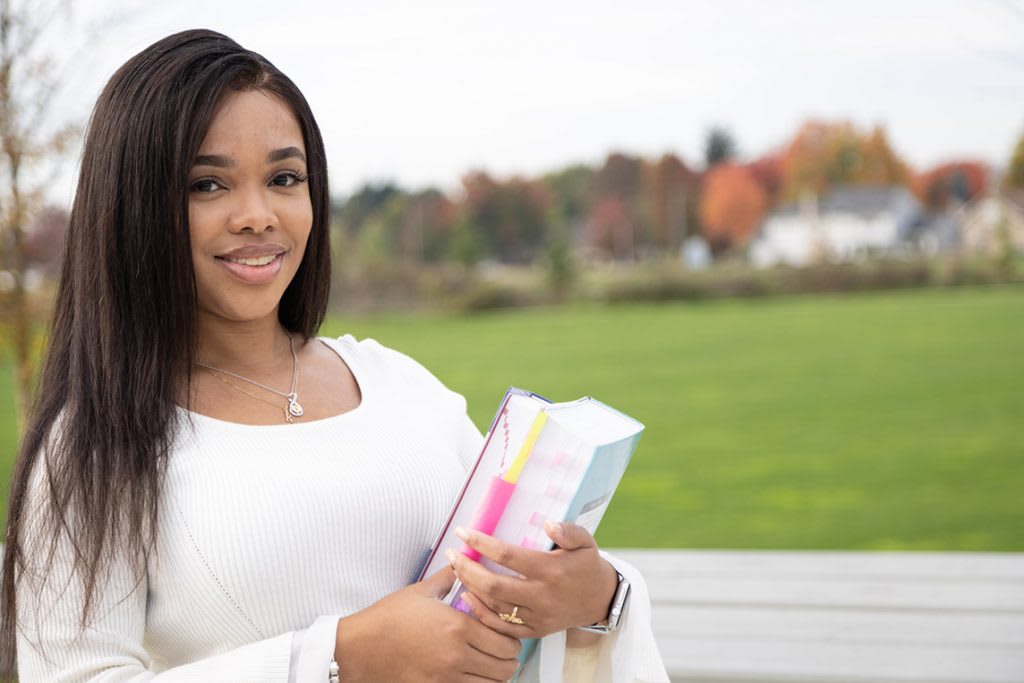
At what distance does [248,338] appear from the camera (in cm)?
145

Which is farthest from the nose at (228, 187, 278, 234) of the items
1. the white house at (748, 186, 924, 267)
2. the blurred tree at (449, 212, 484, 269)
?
the white house at (748, 186, 924, 267)

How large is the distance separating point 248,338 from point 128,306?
20 cm

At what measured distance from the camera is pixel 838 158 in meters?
56.7

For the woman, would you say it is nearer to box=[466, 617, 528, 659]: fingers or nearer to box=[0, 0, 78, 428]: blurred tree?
box=[466, 617, 528, 659]: fingers

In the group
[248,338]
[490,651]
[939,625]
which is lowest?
[939,625]

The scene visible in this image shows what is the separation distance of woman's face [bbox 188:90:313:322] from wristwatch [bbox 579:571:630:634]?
0.53m

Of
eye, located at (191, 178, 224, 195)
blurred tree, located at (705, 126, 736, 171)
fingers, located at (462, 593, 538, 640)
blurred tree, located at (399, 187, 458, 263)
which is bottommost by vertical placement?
blurred tree, located at (399, 187, 458, 263)

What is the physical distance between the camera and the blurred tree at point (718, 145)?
238 ft

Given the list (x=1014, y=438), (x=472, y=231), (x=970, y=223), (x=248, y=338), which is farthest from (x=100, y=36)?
(x=970, y=223)

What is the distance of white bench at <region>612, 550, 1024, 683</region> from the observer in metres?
2.53

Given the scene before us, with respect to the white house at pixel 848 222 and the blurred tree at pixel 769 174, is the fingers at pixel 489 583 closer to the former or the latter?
the white house at pixel 848 222

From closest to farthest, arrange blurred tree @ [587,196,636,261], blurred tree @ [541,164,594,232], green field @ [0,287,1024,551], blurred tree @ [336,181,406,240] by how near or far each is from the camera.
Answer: green field @ [0,287,1024,551], blurred tree @ [336,181,406,240], blurred tree @ [541,164,594,232], blurred tree @ [587,196,636,261]

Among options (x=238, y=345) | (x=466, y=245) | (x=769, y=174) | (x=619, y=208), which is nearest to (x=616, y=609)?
(x=238, y=345)

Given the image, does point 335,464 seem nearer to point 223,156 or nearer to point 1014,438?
point 223,156
